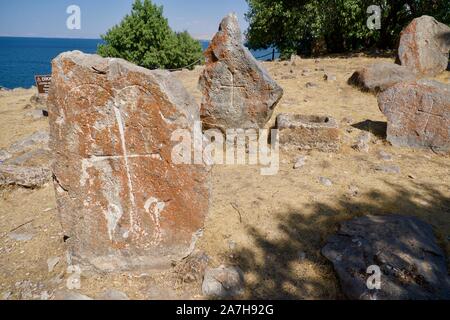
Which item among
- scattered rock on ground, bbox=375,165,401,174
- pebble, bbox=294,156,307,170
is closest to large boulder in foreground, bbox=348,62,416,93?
scattered rock on ground, bbox=375,165,401,174

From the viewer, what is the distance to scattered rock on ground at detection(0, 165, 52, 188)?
529 cm

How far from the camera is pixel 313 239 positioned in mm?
3842

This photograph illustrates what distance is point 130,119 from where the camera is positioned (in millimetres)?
3008

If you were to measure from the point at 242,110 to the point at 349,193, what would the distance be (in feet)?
9.16

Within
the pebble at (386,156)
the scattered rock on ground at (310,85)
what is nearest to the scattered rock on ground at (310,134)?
the pebble at (386,156)

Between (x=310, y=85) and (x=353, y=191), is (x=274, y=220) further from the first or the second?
(x=310, y=85)

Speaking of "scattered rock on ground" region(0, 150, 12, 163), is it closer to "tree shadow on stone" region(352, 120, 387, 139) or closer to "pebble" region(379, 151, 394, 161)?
"pebble" region(379, 151, 394, 161)

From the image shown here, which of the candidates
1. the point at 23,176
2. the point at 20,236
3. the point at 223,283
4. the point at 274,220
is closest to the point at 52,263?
the point at 20,236

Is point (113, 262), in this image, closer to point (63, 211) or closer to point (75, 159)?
point (63, 211)

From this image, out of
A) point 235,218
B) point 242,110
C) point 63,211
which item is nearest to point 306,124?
point 242,110

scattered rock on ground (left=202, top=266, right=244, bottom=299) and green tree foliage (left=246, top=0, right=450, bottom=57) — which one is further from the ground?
green tree foliage (left=246, top=0, right=450, bottom=57)

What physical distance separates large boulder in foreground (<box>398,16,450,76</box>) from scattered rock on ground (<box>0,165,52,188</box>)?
1034cm

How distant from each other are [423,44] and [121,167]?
35.3 feet

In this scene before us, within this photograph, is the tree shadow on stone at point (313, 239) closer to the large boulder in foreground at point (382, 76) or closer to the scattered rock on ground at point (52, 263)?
the scattered rock on ground at point (52, 263)
